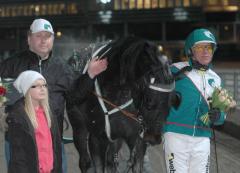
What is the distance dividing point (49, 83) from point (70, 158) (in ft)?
14.6

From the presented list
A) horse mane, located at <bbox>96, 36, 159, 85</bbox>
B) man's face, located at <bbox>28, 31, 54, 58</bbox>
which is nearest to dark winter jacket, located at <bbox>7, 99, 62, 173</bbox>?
man's face, located at <bbox>28, 31, 54, 58</bbox>

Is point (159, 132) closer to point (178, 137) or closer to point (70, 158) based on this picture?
point (178, 137)

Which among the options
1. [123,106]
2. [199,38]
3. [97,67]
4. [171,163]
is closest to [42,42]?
[97,67]

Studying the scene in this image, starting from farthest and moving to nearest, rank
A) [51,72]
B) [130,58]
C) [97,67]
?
[51,72] < [97,67] < [130,58]

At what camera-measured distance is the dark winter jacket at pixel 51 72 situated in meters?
4.74

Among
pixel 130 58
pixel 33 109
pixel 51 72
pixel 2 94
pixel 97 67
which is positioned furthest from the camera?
pixel 51 72

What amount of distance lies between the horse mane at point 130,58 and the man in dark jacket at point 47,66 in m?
0.11

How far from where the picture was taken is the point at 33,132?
4078 mm

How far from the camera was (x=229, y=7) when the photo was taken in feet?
208

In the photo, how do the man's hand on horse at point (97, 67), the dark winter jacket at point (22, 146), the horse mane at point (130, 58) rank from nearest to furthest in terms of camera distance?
the dark winter jacket at point (22, 146) → the horse mane at point (130, 58) → the man's hand on horse at point (97, 67)

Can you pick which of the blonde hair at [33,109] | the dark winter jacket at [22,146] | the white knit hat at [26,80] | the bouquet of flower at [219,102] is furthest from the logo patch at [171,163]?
the white knit hat at [26,80]

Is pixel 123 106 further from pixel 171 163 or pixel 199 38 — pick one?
pixel 199 38

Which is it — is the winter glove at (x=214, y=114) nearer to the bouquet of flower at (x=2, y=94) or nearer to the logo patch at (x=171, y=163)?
the logo patch at (x=171, y=163)

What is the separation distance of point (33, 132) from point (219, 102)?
1584 mm
